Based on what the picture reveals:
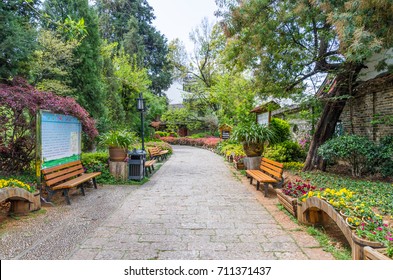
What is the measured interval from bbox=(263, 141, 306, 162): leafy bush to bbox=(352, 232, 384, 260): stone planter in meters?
7.06

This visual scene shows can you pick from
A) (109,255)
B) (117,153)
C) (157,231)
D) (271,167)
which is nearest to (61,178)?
(117,153)

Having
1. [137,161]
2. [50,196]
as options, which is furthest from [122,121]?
[50,196]

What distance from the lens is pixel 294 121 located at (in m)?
13.1

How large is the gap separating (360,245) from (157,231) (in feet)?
8.05

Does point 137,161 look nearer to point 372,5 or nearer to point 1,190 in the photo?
point 1,190

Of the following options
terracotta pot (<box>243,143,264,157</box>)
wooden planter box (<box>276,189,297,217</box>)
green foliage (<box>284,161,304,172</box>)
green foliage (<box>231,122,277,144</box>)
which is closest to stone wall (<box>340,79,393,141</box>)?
green foliage (<box>284,161,304,172</box>)

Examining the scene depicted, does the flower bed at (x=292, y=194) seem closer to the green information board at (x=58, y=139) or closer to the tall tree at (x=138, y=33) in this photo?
the green information board at (x=58, y=139)

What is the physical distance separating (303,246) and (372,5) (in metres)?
4.37

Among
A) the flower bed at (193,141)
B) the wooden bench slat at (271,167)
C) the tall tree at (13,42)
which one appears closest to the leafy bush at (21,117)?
the tall tree at (13,42)

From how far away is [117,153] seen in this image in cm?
724

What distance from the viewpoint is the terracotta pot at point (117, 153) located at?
7227 mm

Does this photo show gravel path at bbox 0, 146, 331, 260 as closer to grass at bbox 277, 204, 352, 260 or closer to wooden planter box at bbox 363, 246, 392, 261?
grass at bbox 277, 204, 352, 260

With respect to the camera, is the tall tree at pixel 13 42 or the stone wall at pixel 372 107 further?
the stone wall at pixel 372 107

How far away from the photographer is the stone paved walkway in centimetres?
301
